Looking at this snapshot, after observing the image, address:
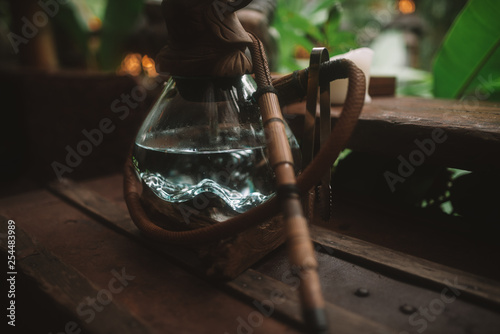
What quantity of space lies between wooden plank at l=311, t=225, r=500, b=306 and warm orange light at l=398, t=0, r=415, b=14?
247 inches

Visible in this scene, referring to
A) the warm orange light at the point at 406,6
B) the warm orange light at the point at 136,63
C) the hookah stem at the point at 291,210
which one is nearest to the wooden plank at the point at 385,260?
the hookah stem at the point at 291,210

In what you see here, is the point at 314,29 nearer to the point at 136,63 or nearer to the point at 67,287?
the point at 67,287

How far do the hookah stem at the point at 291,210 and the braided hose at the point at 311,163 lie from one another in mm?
37

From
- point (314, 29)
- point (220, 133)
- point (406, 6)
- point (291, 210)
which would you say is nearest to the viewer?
point (291, 210)

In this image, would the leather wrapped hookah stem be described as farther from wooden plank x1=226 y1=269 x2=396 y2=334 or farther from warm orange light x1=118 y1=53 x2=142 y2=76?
warm orange light x1=118 y1=53 x2=142 y2=76

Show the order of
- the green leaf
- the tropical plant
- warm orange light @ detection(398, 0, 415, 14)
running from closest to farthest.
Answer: the green leaf → the tropical plant → warm orange light @ detection(398, 0, 415, 14)

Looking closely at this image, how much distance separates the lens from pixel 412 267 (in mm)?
625

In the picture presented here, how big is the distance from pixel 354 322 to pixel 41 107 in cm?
186

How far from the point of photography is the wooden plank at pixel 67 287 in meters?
0.49

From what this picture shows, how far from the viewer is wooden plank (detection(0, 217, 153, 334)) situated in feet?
1.62

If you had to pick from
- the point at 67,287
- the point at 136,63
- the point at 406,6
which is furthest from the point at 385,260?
the point at 406,6

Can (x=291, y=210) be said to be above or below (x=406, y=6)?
below

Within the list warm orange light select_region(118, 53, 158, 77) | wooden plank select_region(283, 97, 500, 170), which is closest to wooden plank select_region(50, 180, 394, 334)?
wooden plank select_region(283, 97, 500, 170)

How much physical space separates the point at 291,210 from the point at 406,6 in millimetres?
6570
